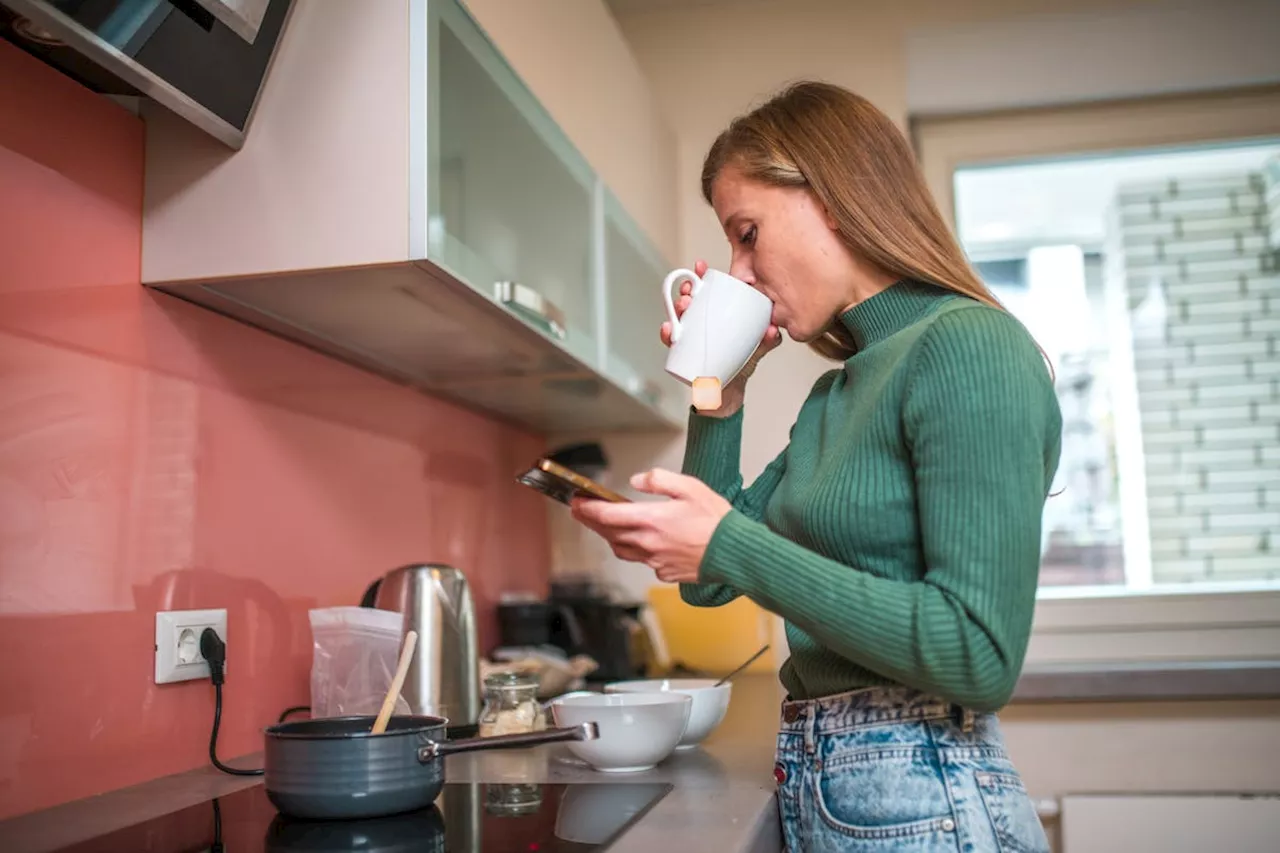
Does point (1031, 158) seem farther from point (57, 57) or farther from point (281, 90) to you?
point (57, 57)

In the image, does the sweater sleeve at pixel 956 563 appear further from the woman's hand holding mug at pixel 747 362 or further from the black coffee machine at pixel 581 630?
the black coffee machine at pixel 581 630

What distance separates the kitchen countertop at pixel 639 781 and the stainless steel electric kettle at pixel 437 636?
8 cm

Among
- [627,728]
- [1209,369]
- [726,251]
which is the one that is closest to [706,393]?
[627,728]

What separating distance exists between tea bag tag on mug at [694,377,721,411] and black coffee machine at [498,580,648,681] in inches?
42.8

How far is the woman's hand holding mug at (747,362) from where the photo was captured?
4.17ft

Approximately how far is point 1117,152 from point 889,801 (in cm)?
239

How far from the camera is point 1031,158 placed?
9.35ft

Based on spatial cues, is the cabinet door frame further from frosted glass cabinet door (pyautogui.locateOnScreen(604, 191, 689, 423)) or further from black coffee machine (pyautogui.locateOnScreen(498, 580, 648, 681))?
black coffee machine (pyautogui.locateOnScreen(498, 580, 648, 681))

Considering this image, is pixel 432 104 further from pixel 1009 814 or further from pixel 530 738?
pixel 1009 814

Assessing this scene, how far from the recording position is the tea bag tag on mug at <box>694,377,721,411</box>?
1.22 metres

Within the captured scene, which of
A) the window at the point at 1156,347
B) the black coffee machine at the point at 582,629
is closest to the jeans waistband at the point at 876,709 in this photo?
the black coffee machine at the point at 582,629

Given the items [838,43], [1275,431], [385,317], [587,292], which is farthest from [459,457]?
[1275,431]

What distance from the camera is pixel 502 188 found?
1.49 metres

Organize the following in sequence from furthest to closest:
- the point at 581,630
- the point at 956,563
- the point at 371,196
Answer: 1. the point at 581,630
2. the point at 371,196
3. the point at 956,563
